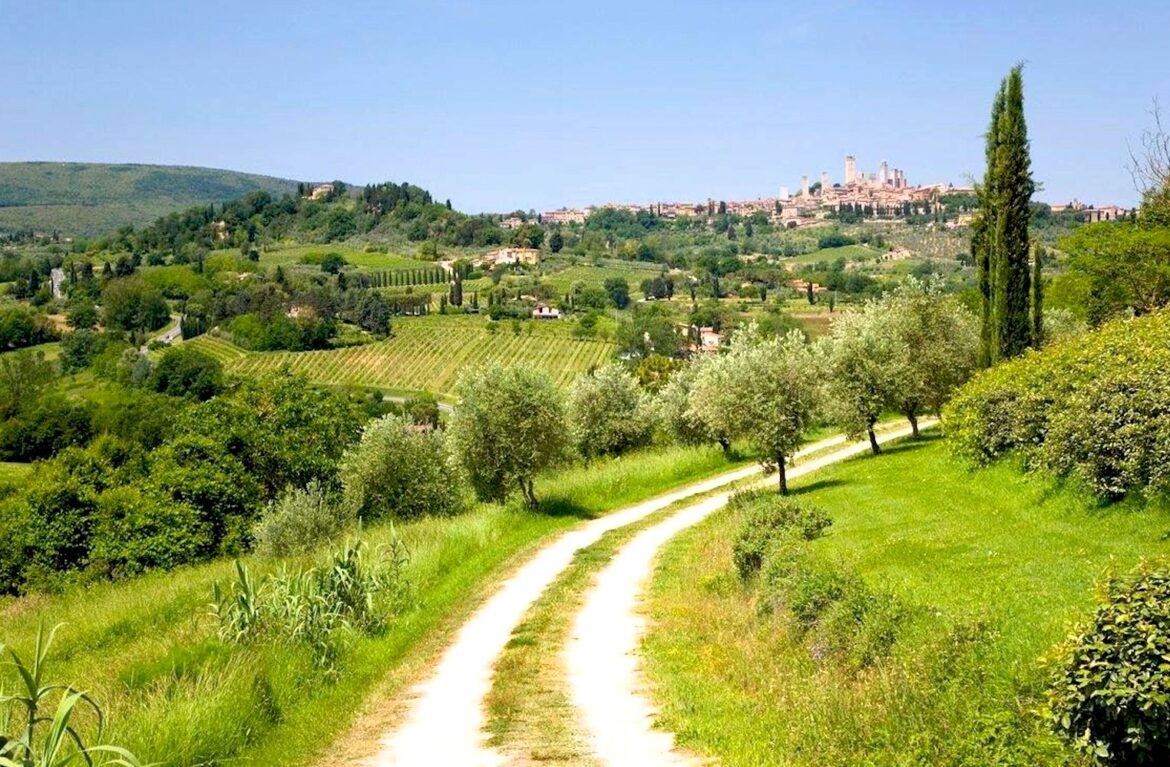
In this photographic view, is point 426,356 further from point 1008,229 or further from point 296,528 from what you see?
point 1008,229

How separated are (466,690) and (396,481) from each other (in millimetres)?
22604

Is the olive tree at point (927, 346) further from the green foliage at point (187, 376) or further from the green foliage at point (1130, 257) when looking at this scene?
the green foliage at point (187, 376)

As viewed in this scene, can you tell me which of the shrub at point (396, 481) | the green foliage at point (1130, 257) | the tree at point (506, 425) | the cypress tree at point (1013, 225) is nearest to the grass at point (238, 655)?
the tree at point (506, 425)

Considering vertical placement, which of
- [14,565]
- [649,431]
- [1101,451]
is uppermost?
[1101,451]

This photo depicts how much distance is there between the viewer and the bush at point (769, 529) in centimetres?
1828

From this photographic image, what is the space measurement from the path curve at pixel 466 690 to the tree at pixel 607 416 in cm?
2214

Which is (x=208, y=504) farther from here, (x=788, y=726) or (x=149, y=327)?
(x=149, y=327)

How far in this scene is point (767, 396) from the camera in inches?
1120

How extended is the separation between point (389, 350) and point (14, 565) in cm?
11735

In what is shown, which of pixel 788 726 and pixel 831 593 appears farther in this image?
pixel 831 593

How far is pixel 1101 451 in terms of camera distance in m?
16.7

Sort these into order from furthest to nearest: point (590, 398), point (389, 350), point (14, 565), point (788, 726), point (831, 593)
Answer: point (389, 350)
point (590, 398)
point (14, 565)
point (831, 593)
point (788, 726)

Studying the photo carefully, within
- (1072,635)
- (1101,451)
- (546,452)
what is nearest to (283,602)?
(1072,635)

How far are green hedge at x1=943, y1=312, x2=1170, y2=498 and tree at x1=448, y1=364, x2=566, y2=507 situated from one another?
12454mm
